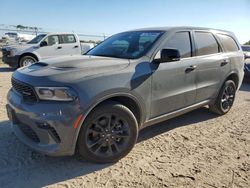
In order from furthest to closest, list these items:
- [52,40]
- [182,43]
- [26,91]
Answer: [52,40] → [182,43] → [26,91]

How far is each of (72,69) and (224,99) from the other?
3521 millimetres

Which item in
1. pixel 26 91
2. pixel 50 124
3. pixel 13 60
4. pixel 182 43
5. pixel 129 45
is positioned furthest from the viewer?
pixel 13 60

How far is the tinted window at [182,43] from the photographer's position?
4134 mm

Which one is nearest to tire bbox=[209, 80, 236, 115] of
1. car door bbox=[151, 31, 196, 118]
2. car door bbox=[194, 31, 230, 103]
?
car door bbox=[194, 31, 230, 103]

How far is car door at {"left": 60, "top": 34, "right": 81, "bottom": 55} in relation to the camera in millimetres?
11875

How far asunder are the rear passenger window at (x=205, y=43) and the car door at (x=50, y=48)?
26.7ft

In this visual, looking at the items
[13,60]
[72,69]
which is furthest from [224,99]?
[13,60]

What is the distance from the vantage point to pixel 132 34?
450 cm

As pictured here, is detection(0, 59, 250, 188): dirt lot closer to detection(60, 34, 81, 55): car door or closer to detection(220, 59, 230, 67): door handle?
detection(220, 59, 230, 67): door handle

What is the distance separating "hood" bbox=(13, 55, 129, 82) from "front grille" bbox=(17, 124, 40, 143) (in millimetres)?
592

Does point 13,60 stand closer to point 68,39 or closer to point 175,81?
point 68,39

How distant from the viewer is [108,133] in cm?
334

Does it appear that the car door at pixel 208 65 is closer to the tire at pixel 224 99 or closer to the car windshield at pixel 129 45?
the tire at pixel 224 99

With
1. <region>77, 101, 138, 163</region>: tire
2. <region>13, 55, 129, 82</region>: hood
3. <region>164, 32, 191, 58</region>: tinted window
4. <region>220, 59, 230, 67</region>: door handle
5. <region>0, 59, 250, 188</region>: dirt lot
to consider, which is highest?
<region>164, 32, 191, 58</region>: tinted window
